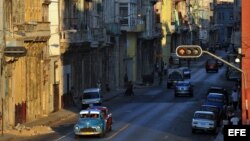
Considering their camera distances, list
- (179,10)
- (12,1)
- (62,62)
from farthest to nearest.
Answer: (179,10) → (62,62) → (12,1)

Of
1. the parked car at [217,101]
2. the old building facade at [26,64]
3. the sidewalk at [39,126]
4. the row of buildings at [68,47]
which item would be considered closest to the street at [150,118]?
the sidewalk at [39,126]

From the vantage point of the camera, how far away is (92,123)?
4516 centimetres

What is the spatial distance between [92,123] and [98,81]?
38.4 m

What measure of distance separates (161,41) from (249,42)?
87.8 m

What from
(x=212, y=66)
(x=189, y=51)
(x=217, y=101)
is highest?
(x=189, y=51)

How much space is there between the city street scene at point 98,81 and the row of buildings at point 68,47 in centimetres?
9

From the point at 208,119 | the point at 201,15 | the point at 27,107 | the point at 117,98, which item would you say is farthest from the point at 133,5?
the point at 201,15

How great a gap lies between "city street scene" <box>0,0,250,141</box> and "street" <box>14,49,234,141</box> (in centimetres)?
7

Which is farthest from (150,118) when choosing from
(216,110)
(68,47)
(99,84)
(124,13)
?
(124,13)

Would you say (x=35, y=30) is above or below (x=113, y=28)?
below

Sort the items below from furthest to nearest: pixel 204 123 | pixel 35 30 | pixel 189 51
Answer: pixel 35 30
pixel 204 123
pixel 189 51

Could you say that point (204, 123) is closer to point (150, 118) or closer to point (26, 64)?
point (150, 118)

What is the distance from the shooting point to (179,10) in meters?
155

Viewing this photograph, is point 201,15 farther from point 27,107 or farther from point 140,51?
point 27,107
